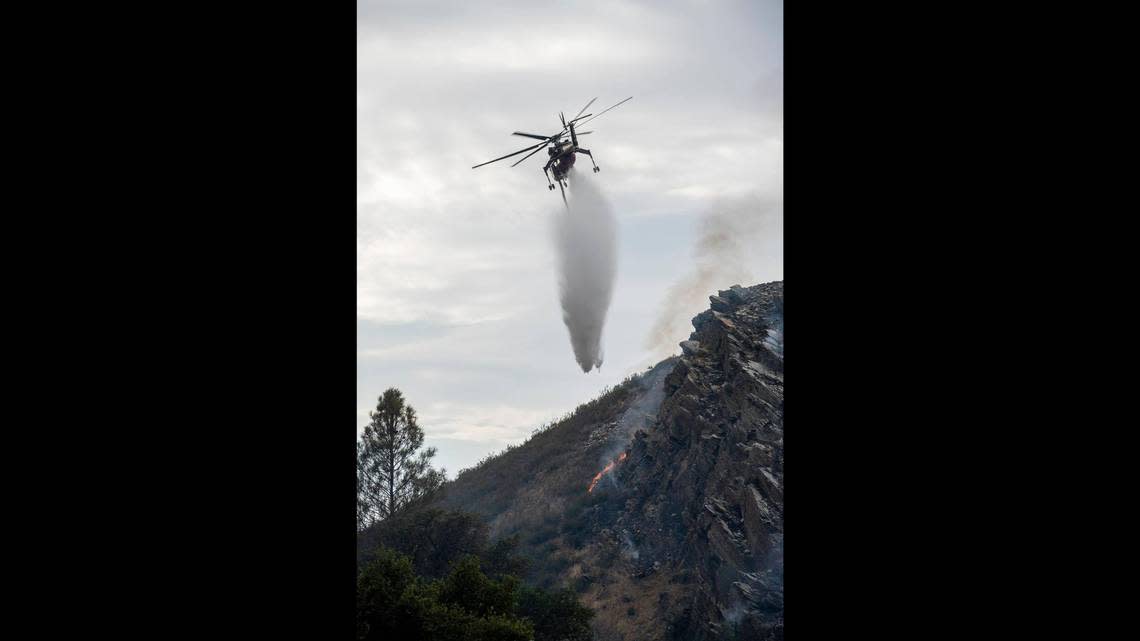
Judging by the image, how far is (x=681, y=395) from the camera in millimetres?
54188

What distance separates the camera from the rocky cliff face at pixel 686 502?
143ft

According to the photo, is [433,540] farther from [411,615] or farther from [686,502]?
[411,615]

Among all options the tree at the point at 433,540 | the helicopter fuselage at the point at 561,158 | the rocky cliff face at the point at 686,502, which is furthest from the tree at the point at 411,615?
the rocky cliff face at the point at 686,502

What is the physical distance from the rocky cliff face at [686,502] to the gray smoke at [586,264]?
20.1ft

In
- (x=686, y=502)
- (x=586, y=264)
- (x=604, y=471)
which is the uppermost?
(x=586, y=264)

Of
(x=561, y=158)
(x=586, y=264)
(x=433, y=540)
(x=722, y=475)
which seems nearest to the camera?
(x=561, y=158)

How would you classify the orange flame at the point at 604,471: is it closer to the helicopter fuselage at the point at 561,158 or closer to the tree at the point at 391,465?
the tree at the point at 391,465

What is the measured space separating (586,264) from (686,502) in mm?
15407

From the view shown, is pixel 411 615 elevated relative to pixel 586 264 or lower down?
lower down

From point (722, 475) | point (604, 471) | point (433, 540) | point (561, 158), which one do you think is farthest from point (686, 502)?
point (561, 158)

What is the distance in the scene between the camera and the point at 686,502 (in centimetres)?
5094
